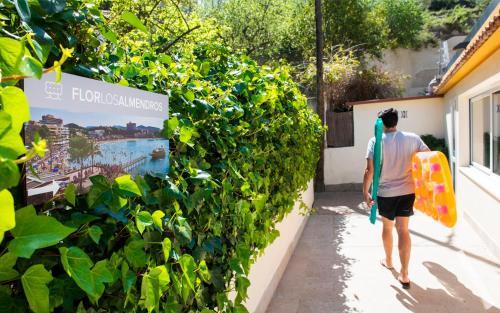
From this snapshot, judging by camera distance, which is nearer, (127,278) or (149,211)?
(127,278)

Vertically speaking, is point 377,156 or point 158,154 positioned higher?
point 158,154

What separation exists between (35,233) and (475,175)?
7799mm

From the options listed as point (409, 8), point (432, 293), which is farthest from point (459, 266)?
point (409, 8)

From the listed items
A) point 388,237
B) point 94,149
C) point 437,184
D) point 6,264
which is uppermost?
point 94,149

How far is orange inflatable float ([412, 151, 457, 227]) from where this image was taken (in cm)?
469

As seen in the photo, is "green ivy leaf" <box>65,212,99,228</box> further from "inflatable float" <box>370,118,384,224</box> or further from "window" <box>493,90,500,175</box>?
"window" <box>493,90,500,175</box>

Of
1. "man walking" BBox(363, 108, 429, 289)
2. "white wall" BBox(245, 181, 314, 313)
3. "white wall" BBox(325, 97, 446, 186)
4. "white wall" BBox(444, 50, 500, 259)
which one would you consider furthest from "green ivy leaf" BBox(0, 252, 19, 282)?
"white wall" BBox(325, 97, 446, 186)

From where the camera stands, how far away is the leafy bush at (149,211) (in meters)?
0.96

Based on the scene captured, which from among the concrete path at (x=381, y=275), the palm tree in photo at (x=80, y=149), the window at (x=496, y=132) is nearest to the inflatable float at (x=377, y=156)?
the concrete path at (x=381, y=275)

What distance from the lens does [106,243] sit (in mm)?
1365

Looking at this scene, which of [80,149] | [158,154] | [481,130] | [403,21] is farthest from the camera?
[403,21]

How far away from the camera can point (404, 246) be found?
4953 millimetres

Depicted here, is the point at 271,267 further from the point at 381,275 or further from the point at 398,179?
the point at 398,179

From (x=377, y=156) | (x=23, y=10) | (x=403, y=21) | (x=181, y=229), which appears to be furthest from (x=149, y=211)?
(x=403, y=21)
